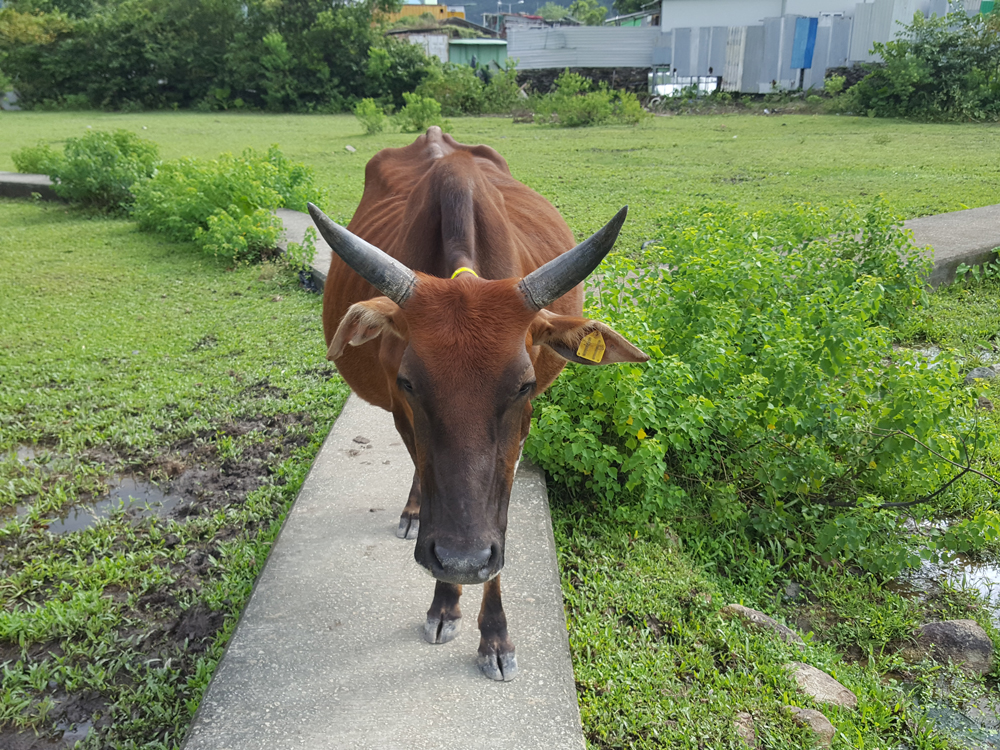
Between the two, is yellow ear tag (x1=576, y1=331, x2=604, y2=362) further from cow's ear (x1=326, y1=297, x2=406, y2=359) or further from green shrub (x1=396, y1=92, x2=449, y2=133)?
green shrub (x1=396, y1=92, x2=449, y2=133)

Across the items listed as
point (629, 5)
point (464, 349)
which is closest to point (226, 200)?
point (464, 349)

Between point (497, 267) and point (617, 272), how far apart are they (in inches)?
60.9

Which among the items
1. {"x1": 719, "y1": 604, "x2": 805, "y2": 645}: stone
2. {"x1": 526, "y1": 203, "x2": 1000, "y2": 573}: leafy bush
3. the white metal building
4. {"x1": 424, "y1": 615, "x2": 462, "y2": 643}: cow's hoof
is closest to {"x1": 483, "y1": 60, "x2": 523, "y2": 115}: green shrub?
the white metal building

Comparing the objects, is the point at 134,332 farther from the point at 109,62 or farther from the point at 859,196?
the point at 109,62

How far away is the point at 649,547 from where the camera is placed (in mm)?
3467

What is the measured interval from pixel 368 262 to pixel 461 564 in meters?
0.91

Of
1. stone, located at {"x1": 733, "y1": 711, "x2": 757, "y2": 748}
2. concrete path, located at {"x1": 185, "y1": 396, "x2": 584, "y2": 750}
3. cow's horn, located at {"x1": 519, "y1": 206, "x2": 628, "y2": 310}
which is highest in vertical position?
cow's horn, located at {"x1": 519, "y1": 206, "x2": 628, "y2": 310}

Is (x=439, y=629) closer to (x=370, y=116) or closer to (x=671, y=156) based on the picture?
(x=671, y=156)

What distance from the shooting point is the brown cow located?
2061mm

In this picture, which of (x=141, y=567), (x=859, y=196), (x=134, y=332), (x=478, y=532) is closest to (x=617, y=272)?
(x=478, y=532)

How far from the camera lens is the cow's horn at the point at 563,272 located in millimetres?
2064

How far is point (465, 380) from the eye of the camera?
209 cm

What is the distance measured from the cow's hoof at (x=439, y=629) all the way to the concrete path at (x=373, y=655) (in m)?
0.02

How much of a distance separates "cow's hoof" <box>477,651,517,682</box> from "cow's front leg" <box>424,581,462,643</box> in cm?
20
